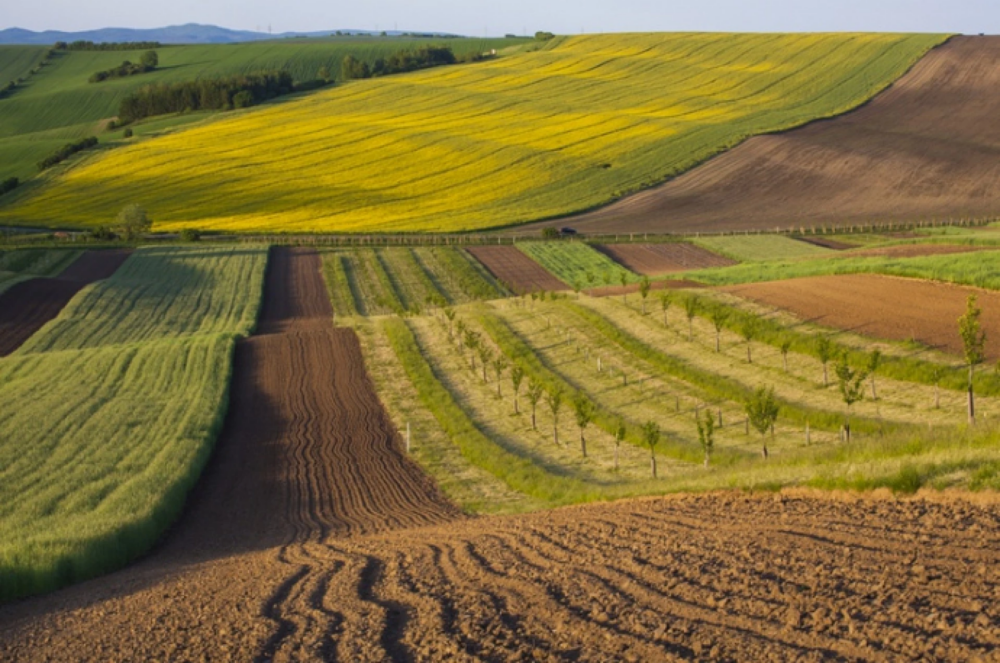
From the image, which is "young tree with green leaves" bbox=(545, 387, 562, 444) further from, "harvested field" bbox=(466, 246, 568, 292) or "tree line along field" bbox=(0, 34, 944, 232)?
"tree line along field" bbox=(0, 34, 944, 232)

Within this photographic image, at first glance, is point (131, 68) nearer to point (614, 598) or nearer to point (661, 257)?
point (661, 257)

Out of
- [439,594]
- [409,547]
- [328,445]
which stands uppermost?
[439,594]

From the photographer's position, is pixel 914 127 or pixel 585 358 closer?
pixel 585 358

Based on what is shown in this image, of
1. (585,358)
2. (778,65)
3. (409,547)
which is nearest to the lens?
(409,547)

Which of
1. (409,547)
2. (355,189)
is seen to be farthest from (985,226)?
(409,547)

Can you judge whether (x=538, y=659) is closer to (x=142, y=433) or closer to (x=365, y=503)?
(x=365, y=503)

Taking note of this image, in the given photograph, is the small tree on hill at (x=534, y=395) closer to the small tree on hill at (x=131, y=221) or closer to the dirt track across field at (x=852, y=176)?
the dirt track across field at (x=852, y=176)

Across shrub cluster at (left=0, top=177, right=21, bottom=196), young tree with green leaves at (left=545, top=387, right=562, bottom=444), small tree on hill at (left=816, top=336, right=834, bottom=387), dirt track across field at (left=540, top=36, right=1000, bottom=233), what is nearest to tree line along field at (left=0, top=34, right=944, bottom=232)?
dirt track across field at (left=540, top=36, right=1000, bottom=233)

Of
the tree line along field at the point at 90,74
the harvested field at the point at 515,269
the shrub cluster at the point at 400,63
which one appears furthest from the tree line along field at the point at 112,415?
the shrub cluster at the point at 400,63
